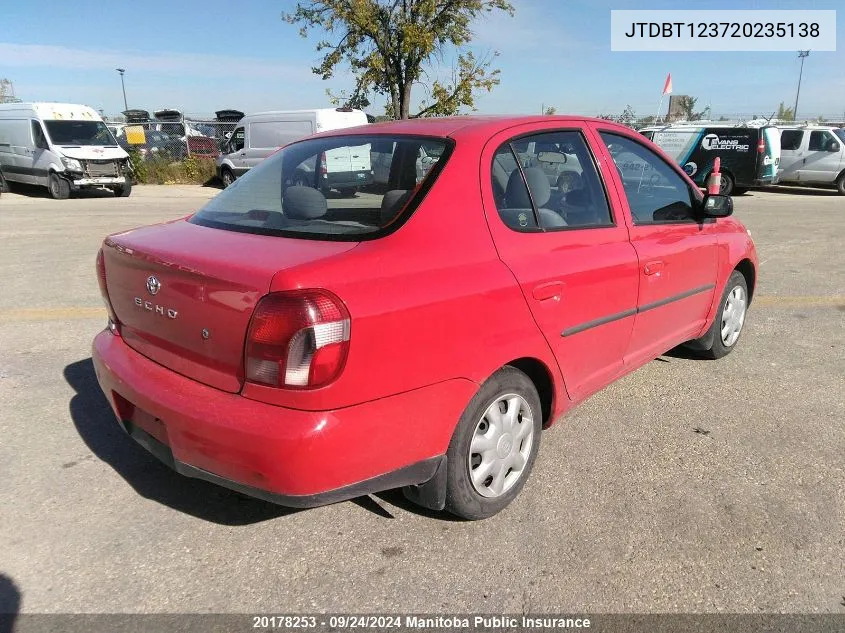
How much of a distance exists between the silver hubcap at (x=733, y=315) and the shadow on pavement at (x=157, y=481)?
3258 millimetres

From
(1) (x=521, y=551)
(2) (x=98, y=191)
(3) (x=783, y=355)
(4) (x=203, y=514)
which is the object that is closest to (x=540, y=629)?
(1) (x=521, y=551)

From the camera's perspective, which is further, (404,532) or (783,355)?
(783,355)

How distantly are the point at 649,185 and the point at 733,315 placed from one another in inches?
58.8

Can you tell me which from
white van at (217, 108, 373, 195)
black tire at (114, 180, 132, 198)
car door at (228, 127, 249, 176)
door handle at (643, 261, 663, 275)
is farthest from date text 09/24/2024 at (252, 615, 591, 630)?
car door at (228, 127, 249, 176)

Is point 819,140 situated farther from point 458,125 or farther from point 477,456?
point 477,456

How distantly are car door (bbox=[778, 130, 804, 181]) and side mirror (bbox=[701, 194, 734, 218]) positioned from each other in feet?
57.3

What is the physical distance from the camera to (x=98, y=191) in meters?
18.2

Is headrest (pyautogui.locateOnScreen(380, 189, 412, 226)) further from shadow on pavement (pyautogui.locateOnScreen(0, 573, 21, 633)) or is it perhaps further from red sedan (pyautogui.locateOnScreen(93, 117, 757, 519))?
shadow on pavement (pyautogui.locateOnScreen(0, 573, 21, 633))

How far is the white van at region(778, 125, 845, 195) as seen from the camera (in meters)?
18.0

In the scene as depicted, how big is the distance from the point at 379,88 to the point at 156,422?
1984 centimetres

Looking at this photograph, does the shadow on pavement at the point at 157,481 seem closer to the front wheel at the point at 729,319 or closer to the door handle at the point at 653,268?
the door handle at the point at 653,268

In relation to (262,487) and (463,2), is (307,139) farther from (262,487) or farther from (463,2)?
(463,2)

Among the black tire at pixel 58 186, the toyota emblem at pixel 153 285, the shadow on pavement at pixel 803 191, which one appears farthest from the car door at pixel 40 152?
the shadow on pavement at pixel 803 191

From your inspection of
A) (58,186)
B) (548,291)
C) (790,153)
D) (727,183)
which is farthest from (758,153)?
(58,186)
